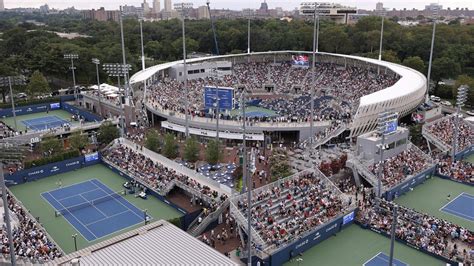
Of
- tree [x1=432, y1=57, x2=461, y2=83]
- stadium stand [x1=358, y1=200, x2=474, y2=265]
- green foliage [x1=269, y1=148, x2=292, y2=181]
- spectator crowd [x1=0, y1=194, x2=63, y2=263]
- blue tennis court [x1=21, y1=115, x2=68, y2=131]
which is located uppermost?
tree [x1=432, y1=57, x2=461, y2=83]

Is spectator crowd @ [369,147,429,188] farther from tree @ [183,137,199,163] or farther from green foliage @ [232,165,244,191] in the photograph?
tree @ [183,137,199,163]

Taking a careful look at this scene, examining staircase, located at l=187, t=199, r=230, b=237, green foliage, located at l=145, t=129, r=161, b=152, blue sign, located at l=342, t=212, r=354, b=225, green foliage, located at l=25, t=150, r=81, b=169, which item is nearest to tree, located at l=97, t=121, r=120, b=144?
green foliage, located at l=25, t=150, r=81, b=169

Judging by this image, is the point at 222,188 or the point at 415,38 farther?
the point at 415,38

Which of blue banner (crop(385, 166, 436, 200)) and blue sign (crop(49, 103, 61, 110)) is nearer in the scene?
blue banner (crop(385, 166, 436, 200))

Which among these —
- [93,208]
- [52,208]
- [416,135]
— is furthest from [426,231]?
[52,208]

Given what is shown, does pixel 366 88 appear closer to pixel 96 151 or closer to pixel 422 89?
pixel 422 89

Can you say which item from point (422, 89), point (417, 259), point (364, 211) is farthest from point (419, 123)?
point (417, 259)

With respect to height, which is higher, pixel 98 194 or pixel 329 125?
pixel 329 125

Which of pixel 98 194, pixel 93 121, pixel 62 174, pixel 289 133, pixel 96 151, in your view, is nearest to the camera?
pixel 98 194
